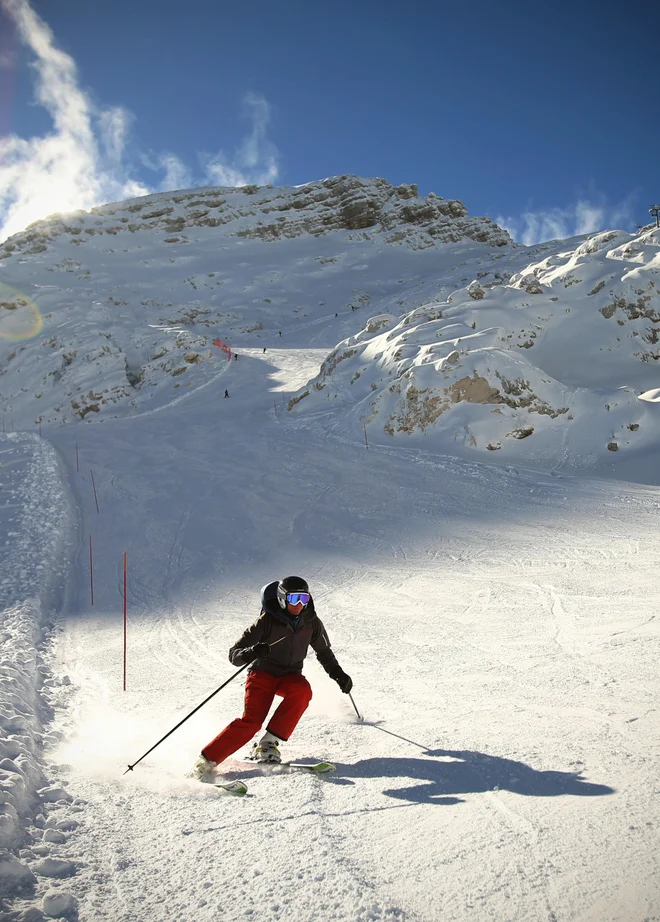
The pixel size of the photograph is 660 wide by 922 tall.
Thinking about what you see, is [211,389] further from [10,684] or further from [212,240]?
[212,240]

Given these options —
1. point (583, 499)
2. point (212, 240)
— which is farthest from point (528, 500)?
point (212, 240)

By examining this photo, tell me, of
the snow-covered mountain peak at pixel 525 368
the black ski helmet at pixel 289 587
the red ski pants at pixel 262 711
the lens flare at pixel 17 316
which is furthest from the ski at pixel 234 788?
the lens flare at pixel 17 316

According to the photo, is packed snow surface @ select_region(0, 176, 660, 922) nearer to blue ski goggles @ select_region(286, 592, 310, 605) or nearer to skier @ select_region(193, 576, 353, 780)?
skier @ select_region(193, 576, 353, 780)

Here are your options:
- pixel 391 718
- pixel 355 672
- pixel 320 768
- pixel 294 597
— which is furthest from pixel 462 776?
pixel 355 672

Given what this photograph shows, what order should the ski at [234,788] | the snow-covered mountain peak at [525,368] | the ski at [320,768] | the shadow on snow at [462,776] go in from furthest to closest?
the snow-covered mountain peak at [525,368]
the ski at [320,768]
the ski at [234,788]
the shadow on snow at [462,776]

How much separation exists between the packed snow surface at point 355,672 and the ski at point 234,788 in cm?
6

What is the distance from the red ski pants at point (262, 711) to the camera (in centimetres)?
400

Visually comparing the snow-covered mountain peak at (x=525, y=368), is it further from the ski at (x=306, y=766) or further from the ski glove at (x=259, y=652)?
the ski at (x=306, y=766)

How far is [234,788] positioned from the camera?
3.60 meters

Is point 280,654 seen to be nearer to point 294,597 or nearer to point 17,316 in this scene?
point 294,597

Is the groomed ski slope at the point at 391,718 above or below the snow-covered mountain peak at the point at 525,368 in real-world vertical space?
below

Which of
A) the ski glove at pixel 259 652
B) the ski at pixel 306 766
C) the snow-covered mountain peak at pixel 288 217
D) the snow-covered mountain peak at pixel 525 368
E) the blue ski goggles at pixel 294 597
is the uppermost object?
the snow-covered mountain peak at pixel 288 217

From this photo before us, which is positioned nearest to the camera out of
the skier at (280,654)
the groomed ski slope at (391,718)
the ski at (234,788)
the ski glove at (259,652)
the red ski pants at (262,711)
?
the groomed ski slope at (391,718)

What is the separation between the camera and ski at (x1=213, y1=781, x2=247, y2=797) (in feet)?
11.7
